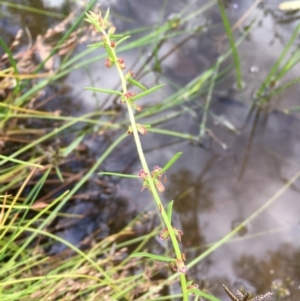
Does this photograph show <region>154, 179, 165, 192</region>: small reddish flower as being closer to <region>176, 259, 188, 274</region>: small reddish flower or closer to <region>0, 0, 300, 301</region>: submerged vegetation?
<region>176, 259, 188, 274</region>: small reddish flower

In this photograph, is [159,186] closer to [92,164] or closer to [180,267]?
[180,267]

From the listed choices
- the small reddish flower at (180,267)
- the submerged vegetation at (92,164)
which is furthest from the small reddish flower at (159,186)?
the submerged vegetation at (92,164)

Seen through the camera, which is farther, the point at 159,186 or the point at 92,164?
the point at 92,164

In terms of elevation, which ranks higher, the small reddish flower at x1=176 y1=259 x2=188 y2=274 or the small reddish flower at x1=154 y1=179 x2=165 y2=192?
A: the small reddish flower at x1=154 y1=179 x2=165 y2=192

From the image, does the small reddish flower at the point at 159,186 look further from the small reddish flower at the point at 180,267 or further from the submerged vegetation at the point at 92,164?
the submerged vegetation at the point at 92,164

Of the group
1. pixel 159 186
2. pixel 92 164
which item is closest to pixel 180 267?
pixel 159 186

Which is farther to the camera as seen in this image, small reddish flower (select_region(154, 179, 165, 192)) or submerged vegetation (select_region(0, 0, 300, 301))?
submerged vegetation (select_region(0, 0, 300, 301))

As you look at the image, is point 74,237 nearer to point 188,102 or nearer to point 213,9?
point 188,102

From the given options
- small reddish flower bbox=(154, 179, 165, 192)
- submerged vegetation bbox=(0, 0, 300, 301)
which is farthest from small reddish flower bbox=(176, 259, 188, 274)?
submerged vegetation bbox=(0, 0, 300, 301)

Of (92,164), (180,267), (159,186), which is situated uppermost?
(159,186)
